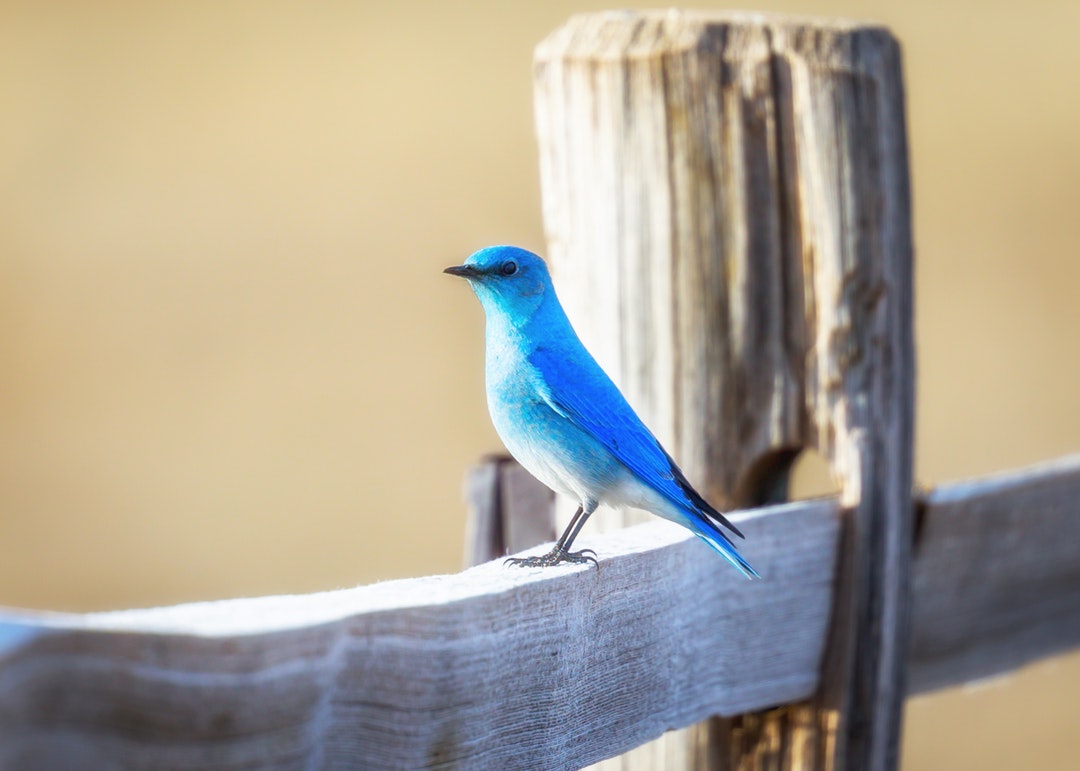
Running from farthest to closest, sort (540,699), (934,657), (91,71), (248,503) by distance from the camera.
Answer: (91,71) → (248,503) → (934,657) → (540,699)

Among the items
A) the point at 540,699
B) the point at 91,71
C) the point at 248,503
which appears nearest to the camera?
the point at 540,699

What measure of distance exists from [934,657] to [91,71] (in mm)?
11402

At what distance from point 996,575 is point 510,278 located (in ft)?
4.76

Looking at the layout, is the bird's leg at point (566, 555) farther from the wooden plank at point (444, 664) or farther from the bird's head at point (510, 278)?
the bird's head at point (510, 278)

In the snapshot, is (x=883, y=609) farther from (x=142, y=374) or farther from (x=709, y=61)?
(x=142, y=374)

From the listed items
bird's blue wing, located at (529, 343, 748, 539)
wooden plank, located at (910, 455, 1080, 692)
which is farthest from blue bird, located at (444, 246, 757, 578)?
wooden plank, located at (910, 455, 1080, 692)

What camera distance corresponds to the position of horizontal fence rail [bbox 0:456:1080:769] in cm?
147

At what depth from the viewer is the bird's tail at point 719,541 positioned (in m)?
2.66

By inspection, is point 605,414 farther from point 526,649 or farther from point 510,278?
point 526,649

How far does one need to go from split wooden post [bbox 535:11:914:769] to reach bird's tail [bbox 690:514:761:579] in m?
0.42

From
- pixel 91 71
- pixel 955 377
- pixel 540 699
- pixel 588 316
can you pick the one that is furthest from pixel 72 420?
pixel 540 699

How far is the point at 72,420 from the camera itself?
32.0 feet

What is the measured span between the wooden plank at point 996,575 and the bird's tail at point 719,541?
816 mm

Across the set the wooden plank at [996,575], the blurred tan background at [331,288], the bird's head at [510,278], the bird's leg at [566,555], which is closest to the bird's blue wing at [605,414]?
the bird's head at [510,278]
